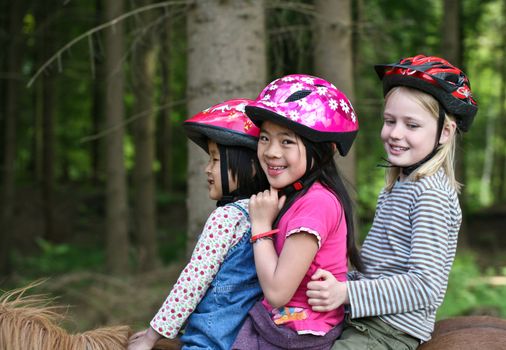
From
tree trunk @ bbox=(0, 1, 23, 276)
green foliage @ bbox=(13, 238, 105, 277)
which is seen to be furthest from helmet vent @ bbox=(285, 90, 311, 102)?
green foliage @ bbox=(13, 238, 105, 277)

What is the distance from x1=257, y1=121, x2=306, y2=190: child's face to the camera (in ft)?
9.53

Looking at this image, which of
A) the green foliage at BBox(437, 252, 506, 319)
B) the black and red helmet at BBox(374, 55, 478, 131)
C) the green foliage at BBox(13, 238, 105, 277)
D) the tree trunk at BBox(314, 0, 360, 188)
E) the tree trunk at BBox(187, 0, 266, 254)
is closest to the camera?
the black and red helmet at BBox(374, 55, 478, 131)

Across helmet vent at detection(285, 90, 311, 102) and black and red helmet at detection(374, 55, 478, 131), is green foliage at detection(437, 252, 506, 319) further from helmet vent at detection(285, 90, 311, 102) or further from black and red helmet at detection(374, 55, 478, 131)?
helmet vent at detection(285, 90, 311, 102)

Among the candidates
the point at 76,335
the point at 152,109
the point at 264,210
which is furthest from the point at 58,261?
the point at 264,210

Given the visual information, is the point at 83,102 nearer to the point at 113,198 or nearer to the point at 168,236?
the point at 168,236

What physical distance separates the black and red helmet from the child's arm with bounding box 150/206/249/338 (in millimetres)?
994

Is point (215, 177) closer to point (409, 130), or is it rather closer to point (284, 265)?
point (284, 265)

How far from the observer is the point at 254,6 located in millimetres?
4551

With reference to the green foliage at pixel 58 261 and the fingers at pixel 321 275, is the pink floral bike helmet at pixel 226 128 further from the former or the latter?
the green foliage at pixel 58 261

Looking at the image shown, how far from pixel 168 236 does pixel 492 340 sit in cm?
1551

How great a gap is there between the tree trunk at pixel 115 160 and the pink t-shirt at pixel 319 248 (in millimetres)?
7183

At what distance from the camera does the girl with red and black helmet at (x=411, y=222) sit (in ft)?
9.38

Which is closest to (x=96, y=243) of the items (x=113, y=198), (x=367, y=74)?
(x=113, y=198)

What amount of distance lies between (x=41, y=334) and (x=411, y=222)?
1.68 meters
